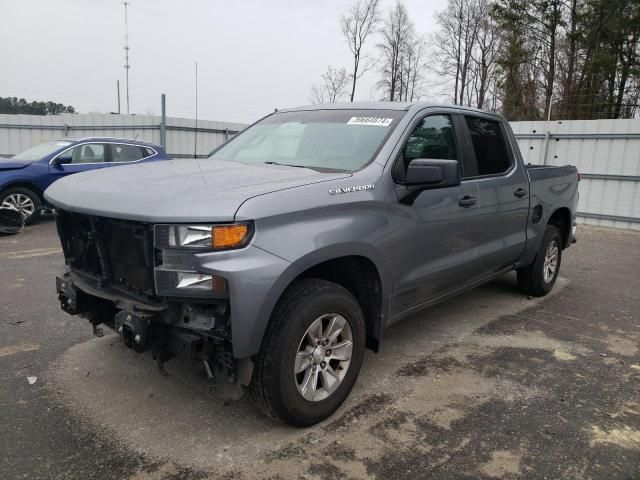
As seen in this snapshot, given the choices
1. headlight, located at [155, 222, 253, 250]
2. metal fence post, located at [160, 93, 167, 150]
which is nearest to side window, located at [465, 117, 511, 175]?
headlight, located at [155, 222, 253, 250]

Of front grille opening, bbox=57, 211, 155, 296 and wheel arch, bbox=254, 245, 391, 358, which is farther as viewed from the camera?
wheel arch, bbox=254, 245, 391, 358

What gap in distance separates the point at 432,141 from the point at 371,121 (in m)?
0.51

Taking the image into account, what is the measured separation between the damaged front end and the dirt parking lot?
327 mm

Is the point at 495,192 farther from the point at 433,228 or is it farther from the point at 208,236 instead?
the point at 208,236

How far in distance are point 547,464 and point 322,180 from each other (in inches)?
75.2

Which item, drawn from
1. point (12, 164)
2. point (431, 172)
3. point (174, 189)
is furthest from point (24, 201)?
point (431, 172)

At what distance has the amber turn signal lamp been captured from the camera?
2459mm

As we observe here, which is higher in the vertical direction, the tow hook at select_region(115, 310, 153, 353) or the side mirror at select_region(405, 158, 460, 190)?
the side mirror at select_region(405, 158, 460, 190)

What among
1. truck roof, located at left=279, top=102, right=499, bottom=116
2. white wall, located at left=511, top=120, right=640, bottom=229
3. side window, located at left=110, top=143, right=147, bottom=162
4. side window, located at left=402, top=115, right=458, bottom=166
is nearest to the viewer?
side window, located at left=402, top=115, right=458, bottom=166

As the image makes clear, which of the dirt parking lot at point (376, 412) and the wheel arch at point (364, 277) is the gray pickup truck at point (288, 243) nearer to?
the wheel arch at point (364, 277)

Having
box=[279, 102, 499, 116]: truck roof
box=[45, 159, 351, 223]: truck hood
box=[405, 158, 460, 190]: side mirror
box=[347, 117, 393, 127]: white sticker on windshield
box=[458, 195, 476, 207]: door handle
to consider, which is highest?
box=[279, 102, 499, 116]: truck roof

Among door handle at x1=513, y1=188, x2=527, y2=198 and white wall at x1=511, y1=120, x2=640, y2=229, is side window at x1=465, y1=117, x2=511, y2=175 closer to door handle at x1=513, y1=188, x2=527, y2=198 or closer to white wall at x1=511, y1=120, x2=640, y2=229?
door handle at x1=513, y1=188, x2=527, y2=198

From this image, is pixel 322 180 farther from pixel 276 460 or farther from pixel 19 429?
pixel 19 429

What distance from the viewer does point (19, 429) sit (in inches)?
113
